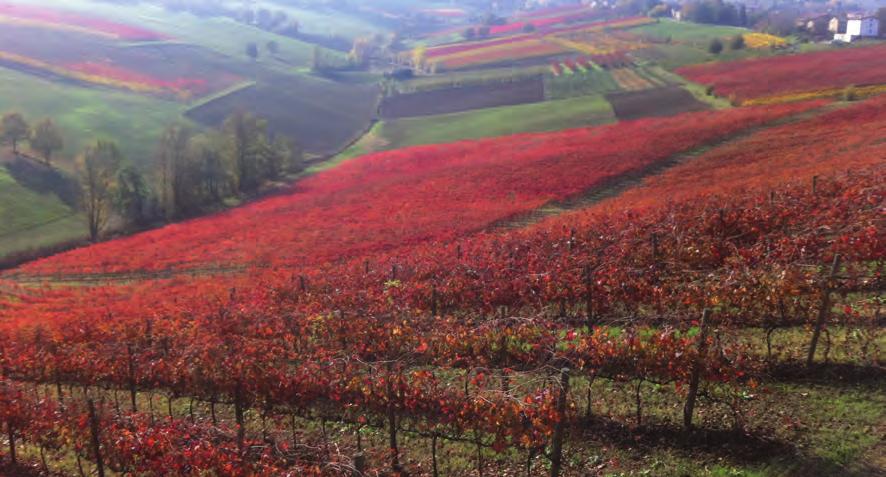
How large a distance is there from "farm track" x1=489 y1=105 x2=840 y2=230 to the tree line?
155 feet

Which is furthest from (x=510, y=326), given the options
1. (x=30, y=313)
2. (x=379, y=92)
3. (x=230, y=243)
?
(x=379, y=92)

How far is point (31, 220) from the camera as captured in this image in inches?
2478

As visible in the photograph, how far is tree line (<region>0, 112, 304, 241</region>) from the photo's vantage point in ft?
211

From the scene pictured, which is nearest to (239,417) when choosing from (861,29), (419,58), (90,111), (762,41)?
(90,111)

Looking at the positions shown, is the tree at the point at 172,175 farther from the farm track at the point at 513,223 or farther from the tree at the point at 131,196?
the farm track at the point at 513,223

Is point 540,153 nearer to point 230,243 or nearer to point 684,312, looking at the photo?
point 230,243

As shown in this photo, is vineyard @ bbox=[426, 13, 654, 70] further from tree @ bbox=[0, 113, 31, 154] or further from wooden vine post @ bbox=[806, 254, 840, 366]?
wooden vine post @ bbox=[806, 254, 840, 366]

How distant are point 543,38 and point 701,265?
17089 cm

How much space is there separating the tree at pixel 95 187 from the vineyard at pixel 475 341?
89.0ft

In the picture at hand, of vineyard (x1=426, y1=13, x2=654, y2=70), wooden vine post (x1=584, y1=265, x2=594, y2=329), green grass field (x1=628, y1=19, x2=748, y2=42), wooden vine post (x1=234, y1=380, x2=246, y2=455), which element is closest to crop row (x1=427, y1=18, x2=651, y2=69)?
vineyard (x1=426, y1=13, x2=654, y2=70)

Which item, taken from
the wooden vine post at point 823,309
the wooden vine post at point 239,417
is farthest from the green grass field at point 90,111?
the wooden vine post at point 823,309

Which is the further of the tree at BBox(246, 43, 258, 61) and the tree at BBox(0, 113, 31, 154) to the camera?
the tree at BBox(246, 43, 258, 61)

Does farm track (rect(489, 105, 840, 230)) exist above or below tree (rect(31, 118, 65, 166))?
below

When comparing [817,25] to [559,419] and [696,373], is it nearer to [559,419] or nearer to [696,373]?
[696,373]
